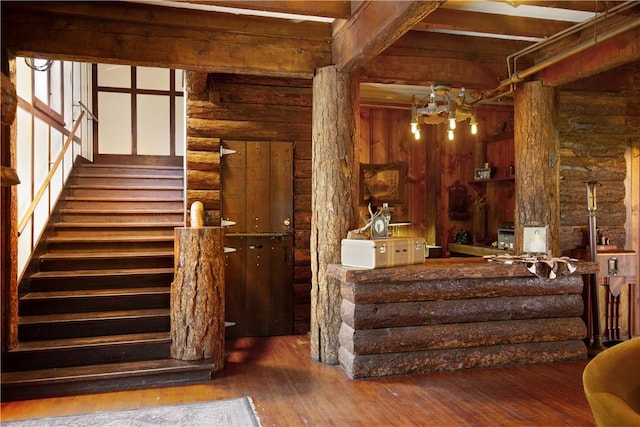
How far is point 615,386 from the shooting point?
1.96 m

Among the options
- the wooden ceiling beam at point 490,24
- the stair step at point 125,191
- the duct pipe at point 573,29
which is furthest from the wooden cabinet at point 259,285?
the duct pipe at point 573,29

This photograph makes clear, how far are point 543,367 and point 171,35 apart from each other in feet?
14.4

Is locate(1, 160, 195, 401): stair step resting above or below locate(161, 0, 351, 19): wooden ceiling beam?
below

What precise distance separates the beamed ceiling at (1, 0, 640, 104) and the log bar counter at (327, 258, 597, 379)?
187 centimetres

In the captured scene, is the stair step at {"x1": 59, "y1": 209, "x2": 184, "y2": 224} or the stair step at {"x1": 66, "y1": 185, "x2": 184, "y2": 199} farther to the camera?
the stair step at {"x1": 66, "y1": 185, "x2": 184, "y2": 199}

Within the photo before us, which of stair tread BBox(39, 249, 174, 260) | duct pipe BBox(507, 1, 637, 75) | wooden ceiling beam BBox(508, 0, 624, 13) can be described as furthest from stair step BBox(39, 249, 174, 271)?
wooden ceiling beam BBox(508, 0, 624, 13)

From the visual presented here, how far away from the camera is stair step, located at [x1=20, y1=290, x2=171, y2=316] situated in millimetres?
4379

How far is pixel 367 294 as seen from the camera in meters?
3.99

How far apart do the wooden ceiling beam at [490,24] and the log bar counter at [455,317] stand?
82.7 inches

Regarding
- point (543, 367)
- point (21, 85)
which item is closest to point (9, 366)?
point (21, 85)

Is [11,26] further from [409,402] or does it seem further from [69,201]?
[409,402]

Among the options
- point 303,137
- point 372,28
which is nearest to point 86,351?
point 303,137

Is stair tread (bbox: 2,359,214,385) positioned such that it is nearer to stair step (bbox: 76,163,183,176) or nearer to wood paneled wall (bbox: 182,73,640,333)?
wood paneled wall (bbox: 182,73,640,333)

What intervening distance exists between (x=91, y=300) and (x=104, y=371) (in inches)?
37.8
